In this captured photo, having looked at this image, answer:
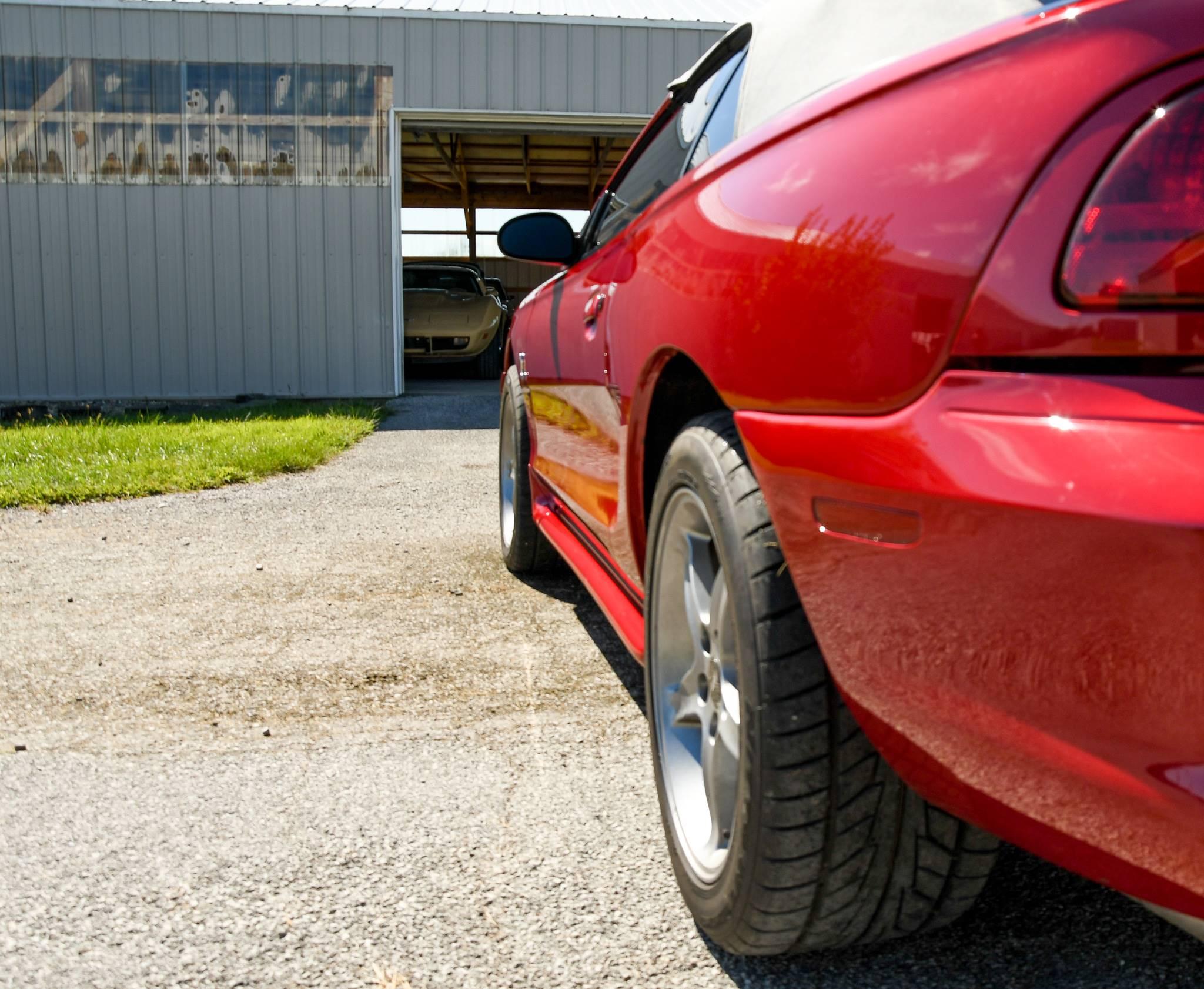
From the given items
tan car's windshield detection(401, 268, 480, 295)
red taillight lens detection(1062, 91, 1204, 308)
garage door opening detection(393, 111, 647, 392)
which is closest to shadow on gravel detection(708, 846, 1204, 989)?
red taillight lens detection(1062, 91, 1204, 308)

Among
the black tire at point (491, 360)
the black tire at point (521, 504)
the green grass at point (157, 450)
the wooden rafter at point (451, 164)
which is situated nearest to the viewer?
the black tire at point (521, 504)

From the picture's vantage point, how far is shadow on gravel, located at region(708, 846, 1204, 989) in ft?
5.19

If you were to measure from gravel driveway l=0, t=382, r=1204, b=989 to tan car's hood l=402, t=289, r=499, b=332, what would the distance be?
37.4 feet

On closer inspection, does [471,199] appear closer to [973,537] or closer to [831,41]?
[831,41]

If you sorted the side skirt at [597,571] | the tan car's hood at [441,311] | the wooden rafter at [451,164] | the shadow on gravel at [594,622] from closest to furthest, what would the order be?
the side skirt at [597,571], the shadow on gravel at [594,622], the tan car's hood at [441,311], the wooden rafter at [451,164]

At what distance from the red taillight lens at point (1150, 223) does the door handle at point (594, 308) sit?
1.42 m

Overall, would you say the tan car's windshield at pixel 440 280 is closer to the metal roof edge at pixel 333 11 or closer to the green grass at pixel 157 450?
the metal roof edge at pixel 333 11

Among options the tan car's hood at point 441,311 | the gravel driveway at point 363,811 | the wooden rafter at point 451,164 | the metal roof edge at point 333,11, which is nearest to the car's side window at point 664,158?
the gravel driveway at point 363,811

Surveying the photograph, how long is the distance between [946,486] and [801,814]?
1.58 ft

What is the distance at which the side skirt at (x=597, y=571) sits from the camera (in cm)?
225

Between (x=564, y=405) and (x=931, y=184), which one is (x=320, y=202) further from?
(x=931, y=184)

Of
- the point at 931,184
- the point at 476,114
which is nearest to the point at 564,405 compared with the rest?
the point at 931,184

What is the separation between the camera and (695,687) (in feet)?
5.97

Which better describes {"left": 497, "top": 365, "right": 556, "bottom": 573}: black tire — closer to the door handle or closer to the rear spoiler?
the door handle
